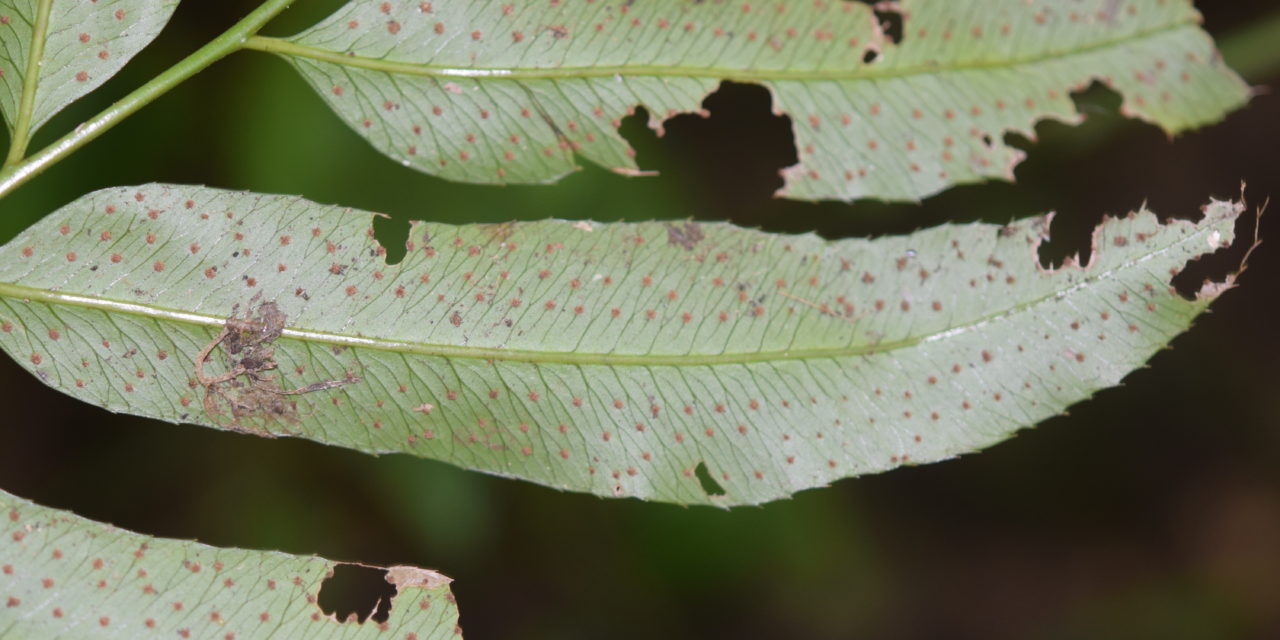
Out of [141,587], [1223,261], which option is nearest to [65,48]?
[141,587]

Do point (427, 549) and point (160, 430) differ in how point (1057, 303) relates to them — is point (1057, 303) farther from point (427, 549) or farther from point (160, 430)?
point (160, 430)

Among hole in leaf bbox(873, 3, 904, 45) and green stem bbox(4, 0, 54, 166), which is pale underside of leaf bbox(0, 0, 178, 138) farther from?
hole in leaf bbox(873, 3, 904, 45)

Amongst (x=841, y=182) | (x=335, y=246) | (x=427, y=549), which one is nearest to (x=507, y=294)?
(x=335, y=246)

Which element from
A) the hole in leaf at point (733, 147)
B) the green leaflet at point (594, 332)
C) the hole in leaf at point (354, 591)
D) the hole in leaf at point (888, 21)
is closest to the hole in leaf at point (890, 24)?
the hole in leaf at point (888, 21)

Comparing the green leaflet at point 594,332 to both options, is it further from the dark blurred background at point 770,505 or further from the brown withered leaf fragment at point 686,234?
the dark blurred background at point 770,505

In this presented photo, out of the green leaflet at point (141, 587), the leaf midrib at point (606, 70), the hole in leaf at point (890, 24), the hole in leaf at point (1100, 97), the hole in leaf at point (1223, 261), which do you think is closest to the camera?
the green leaflet at point (141, 587)

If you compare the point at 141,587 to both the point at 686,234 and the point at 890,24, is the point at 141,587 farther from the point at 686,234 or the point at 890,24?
the point at 890,24
